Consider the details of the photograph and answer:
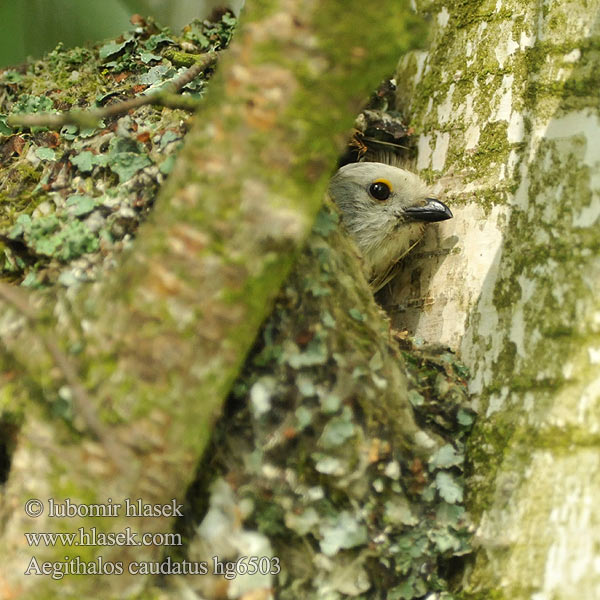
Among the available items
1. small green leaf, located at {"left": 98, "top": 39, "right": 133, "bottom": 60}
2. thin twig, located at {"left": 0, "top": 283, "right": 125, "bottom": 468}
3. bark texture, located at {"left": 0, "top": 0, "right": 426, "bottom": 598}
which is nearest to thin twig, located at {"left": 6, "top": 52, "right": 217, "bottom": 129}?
bark texture, located at {"left": 0, "top": 0, "right": 426, "bottom": 598}

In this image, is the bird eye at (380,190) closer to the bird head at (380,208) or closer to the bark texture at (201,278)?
the bird head at (380,208)

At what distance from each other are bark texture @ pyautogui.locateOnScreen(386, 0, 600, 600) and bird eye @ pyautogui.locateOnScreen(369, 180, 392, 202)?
48 cm

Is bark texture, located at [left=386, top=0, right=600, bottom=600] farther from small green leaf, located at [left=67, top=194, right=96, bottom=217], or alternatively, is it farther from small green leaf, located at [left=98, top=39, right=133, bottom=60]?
small green leaf, located at [left=98, top=39, right=133, bottom=60]

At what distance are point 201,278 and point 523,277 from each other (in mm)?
1033

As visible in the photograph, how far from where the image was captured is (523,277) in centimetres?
210

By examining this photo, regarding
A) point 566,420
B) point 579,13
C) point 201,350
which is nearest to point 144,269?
point 201,350

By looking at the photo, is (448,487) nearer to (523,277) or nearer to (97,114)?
(523,277)

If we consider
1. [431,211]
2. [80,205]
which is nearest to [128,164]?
[80,205]

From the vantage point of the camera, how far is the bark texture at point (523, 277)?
→ 1812mm

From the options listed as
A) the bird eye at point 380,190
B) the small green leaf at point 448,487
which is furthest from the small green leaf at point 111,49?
the small green leaf at point 448,487

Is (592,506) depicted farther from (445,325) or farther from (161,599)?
(161,599)

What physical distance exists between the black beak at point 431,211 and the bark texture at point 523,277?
0.05 metres

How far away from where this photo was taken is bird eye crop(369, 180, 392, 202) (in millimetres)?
3274

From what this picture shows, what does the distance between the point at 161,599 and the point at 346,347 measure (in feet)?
2.56
